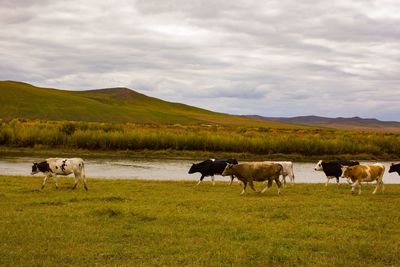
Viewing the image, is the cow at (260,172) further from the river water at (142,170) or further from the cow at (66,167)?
A: the river water at (142,170)

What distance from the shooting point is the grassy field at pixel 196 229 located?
32.9 ft

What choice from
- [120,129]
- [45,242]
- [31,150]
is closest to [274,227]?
[45,242]

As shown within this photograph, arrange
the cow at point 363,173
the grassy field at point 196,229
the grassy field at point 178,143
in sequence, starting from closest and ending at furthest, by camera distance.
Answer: the grassy field at point 196,229, the cow at point 363,173, the grassy field at point 178,143

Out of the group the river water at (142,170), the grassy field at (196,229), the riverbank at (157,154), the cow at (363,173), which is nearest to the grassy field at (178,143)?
the riverbank at (157,154)

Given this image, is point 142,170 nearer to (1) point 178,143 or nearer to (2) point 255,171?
(1) point 178,143

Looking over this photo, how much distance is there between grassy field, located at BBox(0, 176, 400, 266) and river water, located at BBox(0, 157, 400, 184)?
39.6 feet

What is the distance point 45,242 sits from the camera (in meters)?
11.1

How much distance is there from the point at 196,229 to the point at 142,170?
23794mm

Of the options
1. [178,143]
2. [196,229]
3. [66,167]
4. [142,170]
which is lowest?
[142,170]

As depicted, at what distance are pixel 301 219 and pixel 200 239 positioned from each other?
3816 mm

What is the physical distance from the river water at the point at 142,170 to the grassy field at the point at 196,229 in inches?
475

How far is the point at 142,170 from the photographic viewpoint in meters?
35.9

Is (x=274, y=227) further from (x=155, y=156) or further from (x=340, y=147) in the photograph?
(x=340, y=147)

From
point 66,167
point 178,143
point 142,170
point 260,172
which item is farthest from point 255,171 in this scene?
point 178,143
